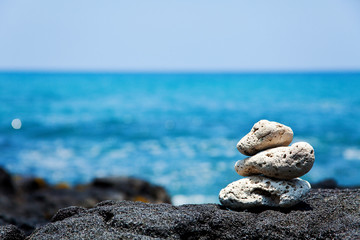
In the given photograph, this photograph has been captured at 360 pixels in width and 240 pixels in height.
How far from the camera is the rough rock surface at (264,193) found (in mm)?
3557

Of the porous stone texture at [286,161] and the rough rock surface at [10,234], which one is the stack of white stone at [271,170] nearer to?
the porous stone texture at [286,161]

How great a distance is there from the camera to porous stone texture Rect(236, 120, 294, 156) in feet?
12.0

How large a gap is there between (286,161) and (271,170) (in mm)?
169

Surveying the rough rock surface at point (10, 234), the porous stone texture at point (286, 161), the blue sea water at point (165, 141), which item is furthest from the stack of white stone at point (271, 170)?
the blue sea water at point (165, 141)

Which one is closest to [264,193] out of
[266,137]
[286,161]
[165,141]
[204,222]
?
[286,161]

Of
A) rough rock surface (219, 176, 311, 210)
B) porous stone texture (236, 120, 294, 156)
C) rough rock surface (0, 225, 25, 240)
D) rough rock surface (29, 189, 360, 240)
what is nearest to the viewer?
rough rock surface (29, 189, 360, 240)

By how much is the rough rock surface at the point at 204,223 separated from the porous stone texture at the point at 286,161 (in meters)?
0.35

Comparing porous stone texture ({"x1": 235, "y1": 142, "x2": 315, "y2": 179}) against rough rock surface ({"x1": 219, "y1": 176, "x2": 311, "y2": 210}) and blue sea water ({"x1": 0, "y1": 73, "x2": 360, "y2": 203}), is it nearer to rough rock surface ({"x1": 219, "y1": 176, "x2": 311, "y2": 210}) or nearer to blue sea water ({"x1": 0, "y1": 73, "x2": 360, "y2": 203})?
rough rock surface ({"x1": 219, "y1": 176, "x2": 311, "y2": 210})

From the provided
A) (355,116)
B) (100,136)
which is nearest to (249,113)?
(355,116)

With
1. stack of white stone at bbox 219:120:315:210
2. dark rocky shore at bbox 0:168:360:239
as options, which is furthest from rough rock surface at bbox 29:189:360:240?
stack of white stone at bbox 219:120:315:210

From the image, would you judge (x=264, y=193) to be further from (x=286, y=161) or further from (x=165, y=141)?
(x=165, y=141)

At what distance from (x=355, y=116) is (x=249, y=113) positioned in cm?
792

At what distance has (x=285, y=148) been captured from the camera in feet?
11.7

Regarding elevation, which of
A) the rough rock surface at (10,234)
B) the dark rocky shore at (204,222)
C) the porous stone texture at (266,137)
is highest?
the porous stone texture at (266,137)
